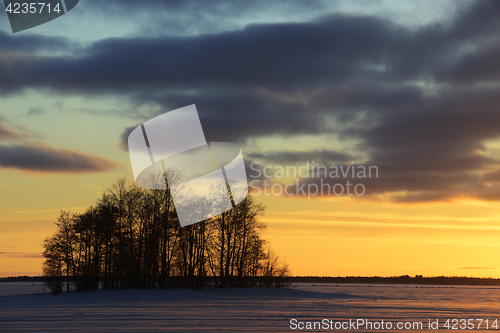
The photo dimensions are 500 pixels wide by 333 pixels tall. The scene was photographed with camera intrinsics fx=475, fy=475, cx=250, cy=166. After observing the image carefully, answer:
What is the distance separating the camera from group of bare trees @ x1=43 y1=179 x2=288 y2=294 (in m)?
58.3

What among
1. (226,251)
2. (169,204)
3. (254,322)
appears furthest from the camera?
(226,251)

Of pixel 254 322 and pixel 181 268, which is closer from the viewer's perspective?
pixel 254 322

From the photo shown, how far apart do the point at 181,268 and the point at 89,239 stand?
13066 millimetres

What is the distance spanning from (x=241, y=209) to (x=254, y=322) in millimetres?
39741

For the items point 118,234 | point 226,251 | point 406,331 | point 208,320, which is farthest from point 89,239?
point 406,331

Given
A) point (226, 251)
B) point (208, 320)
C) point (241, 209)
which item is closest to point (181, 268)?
point (226, 251)

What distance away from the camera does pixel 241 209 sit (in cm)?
6400

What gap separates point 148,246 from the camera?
6016cm

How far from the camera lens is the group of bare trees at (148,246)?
5828cm

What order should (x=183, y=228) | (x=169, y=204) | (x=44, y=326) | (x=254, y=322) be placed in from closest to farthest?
(x=44, y=326), (x=254, y=322), (x=169, y=204), (x=183, y=228)

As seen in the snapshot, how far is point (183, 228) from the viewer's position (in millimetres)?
60531

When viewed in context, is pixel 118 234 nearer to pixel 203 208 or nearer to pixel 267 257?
pixel 203 208

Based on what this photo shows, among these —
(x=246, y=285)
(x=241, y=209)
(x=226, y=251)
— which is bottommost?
(x=246, y=285)

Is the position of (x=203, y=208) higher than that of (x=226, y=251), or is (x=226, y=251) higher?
(x=203, y=208)
